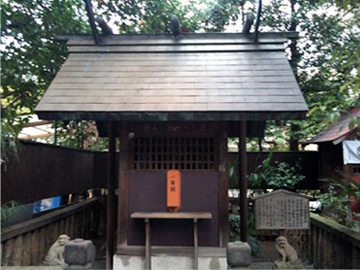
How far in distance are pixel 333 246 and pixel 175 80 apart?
16.6ft

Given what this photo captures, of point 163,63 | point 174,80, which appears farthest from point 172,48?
point 174,80

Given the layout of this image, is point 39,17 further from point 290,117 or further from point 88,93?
point 290,117

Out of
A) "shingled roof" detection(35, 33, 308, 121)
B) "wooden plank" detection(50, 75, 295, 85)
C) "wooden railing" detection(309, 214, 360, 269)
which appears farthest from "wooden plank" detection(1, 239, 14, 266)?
"wooden railing" detection(309, 214, 360, 269)

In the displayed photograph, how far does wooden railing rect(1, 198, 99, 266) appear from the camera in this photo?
17.3 feet

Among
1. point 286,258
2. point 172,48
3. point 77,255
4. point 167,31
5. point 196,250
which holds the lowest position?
point 286,258

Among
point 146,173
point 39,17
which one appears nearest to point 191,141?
point 146,173

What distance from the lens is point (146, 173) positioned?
5.82m

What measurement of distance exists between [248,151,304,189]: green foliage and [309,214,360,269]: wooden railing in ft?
5.17

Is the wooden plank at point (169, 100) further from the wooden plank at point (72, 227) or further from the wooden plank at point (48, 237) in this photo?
the wooden plank at point (72, 227)

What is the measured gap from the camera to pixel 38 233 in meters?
6.41

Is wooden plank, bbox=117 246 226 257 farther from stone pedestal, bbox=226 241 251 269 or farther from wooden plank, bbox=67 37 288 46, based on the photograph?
wooden plank, bbox=67 37 288 46

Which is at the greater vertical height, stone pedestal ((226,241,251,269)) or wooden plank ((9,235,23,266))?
stone pedestal ((226,241,251,269))

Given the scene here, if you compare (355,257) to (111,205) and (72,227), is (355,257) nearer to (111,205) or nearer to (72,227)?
(111,205)

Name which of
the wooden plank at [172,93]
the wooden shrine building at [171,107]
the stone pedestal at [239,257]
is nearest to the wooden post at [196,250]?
the wooden shrine building at [171,107]
